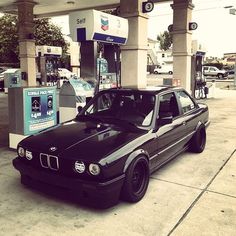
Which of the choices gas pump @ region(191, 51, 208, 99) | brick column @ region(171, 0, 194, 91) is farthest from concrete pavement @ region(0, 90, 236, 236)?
gas pump @ region(191, 51, 208, 99)

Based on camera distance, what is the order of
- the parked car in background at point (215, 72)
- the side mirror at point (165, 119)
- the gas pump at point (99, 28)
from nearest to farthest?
1. the side mirror at point (165, 119)
2. the gas pump at point (99, 28)
3. the parked car in background at point (215, 72)

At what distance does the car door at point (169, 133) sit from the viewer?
14.9ft

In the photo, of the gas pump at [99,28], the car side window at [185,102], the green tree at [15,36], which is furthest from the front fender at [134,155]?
the green tree at [15,36]

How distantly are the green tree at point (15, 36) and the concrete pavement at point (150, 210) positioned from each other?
1266 inches

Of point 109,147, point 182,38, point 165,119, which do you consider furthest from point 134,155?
point 182,38

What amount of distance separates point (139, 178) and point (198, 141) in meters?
2.33

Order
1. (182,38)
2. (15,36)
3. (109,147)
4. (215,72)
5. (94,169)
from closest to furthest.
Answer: (94,169)
(109,147)
(182,38)
(15,36)
(215,72)

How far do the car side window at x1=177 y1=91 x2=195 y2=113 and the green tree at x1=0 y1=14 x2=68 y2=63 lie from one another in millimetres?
31359

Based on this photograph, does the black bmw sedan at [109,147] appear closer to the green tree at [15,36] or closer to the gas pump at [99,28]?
the gas pump at [99,28]

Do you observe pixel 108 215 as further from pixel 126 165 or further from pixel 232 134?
pixel 232 134

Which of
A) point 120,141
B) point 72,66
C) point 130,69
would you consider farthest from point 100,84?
point 72,66

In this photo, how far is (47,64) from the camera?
20469 millimetres

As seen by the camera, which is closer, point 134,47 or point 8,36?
Result: point 134,47

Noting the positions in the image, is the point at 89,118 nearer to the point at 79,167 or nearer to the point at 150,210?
the point at 79,167
